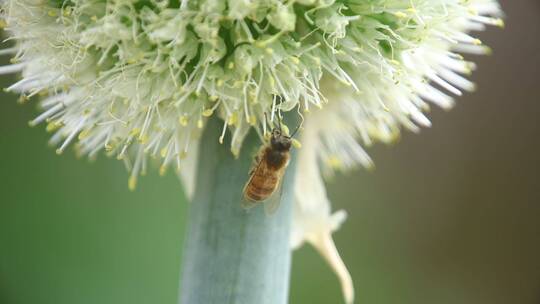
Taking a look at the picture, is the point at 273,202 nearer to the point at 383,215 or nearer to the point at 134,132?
the point at 134,132

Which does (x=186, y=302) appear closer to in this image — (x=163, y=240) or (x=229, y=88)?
(x=229, y=88)

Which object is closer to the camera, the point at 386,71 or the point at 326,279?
the point at 386,71

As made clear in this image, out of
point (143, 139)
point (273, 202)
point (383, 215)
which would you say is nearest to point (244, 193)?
point (273, 202)

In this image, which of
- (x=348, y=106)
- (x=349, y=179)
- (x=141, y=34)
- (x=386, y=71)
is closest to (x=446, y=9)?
(x=386, y=71)

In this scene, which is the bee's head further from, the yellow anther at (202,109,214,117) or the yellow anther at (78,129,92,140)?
the yellow anther at (78,129,92,140)

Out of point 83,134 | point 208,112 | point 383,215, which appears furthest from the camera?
point 383,215

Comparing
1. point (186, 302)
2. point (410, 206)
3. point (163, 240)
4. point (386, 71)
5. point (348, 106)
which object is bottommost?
point (410, 206)
